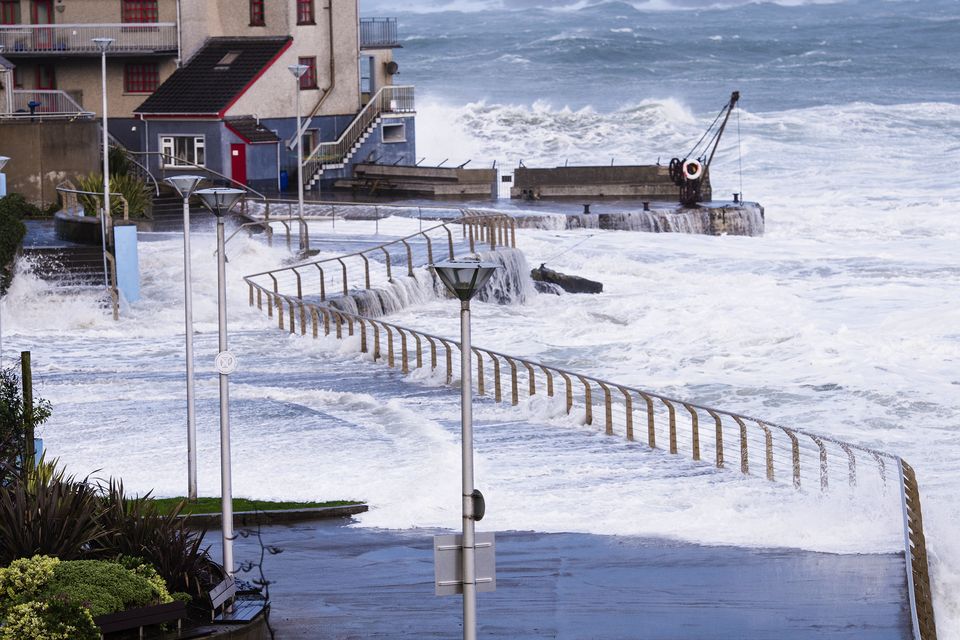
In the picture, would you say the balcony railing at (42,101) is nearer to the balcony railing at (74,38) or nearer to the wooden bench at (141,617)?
the balcony railing at (74,38)

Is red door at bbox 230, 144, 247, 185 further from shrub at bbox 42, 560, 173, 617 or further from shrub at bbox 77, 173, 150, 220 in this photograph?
shrub at bbox 42, 560, 173, 617

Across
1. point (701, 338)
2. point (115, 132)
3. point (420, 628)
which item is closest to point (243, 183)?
point (115, 132)

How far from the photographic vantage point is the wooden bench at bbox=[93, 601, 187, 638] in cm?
1348

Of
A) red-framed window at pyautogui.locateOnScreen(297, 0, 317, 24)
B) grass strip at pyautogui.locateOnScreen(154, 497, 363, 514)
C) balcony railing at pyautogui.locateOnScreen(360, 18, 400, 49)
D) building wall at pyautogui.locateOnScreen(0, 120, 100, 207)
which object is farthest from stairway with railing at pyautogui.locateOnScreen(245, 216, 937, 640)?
balcony railing at pyautogui.locateOnScreen(360, 18, 400, 49)

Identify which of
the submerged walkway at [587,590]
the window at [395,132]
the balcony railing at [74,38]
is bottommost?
the submerged walkway at [587,590]

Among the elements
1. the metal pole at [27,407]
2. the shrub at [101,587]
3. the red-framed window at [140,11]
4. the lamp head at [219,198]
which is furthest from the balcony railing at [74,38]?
the shrub at [101,587]

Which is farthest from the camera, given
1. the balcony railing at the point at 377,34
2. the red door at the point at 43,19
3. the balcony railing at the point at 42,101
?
the balcony railing at the point at 377,34

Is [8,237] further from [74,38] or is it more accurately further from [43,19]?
[43,19]

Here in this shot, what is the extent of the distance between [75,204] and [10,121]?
12.8ft

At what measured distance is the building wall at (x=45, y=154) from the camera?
43562 millimetres

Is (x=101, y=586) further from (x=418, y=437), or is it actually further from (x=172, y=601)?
(x=418, y=437)

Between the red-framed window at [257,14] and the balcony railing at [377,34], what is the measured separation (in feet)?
16.2

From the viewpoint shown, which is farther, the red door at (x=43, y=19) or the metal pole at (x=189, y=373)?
the red door at (x=43, y=19)

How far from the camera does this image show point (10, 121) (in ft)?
142
